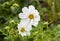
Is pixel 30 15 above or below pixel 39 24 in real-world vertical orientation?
above

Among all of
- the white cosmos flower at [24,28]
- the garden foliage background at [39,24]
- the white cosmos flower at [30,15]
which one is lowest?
the garden foliage background at [39,24]

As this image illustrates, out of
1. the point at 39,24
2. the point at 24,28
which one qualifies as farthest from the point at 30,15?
the point at 39,24

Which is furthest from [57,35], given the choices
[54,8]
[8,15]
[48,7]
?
[48,7]

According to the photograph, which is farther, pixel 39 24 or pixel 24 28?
pixel 39 24

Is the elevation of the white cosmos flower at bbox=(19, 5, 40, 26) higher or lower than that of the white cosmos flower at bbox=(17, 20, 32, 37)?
higher

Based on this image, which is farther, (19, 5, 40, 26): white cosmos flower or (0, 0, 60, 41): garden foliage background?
(0, 0, 60, 41): garden foliage background

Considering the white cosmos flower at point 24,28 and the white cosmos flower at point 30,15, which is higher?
the white cosmos flower at point 30,15

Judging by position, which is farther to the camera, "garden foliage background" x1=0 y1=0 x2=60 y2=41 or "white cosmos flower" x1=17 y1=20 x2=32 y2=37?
"garden foliage background" x1=0 y1=0 x2=60 y2=41

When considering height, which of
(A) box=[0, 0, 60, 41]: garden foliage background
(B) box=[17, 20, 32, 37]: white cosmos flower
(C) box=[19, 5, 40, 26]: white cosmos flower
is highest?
(C) box=[19, 5, 40, 26]: white cosmos flower

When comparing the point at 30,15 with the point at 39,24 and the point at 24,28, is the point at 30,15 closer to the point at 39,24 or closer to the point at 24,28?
the point at 24,28
